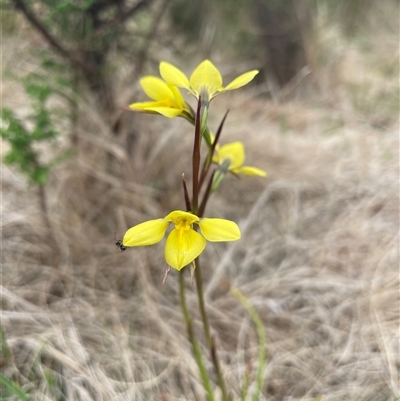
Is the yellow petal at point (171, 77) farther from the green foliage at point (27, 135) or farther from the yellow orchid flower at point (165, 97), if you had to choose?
the green foliage at point (27, 135)

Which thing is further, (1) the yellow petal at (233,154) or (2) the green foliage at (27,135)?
(2) the green foliage at (27,135)

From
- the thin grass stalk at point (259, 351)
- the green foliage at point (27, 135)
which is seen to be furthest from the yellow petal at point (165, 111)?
the green foliage at point (27, 135)

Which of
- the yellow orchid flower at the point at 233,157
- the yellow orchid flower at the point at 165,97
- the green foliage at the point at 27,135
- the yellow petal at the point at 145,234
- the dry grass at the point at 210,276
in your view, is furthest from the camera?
the green foliage at the point at 27,135

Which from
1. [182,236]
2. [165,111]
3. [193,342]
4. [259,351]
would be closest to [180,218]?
[182,236]

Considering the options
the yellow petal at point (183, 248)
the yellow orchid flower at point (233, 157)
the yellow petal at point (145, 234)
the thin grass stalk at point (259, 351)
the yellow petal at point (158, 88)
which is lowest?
the thin grass stalk at point (259, 351)

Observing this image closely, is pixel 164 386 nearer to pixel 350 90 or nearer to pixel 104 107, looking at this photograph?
pixel 104 107

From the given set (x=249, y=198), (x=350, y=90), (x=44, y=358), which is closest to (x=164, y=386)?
(x=44, y=358)

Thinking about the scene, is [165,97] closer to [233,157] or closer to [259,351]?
[233,157]
